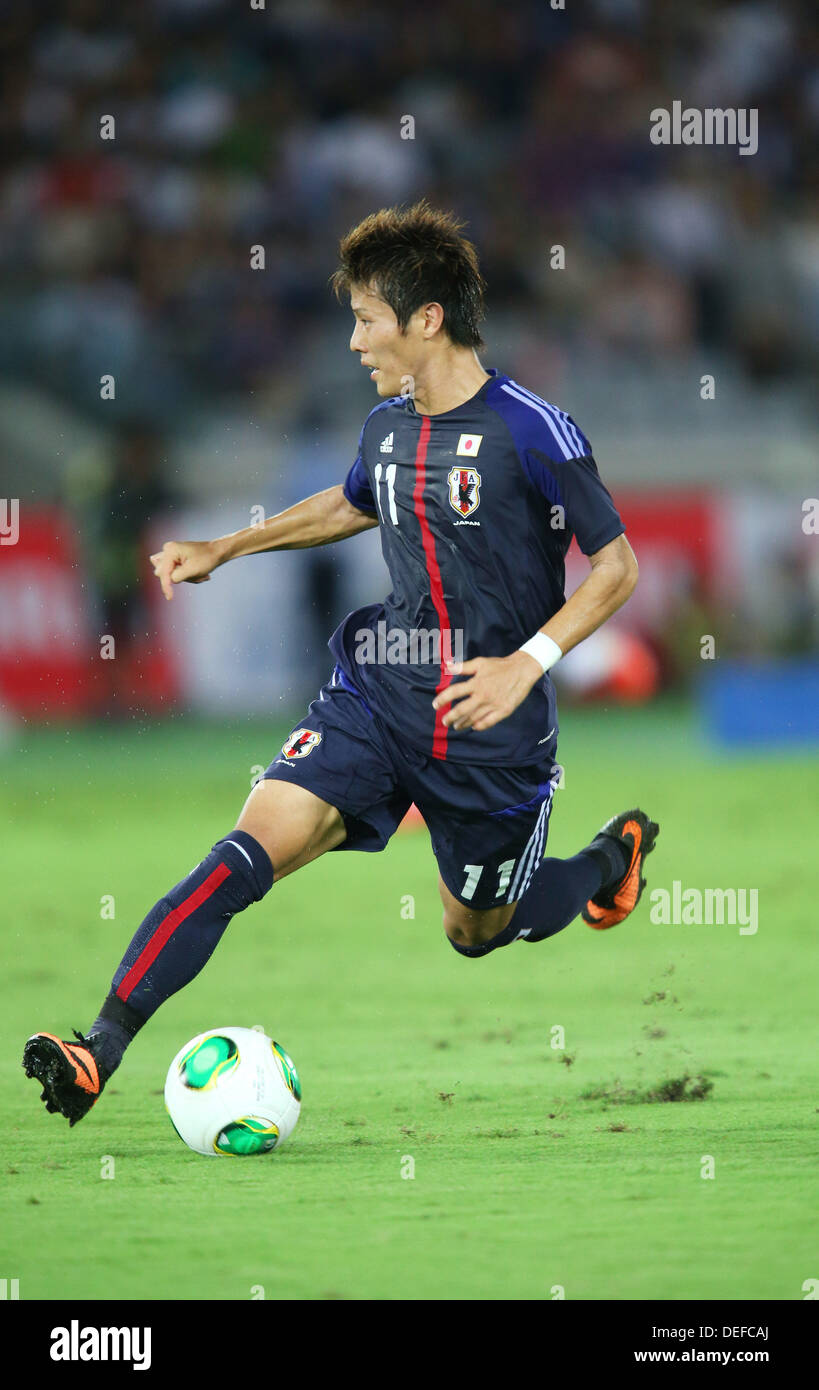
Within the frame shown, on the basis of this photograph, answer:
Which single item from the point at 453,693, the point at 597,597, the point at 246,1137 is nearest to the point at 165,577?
the point at 453,693

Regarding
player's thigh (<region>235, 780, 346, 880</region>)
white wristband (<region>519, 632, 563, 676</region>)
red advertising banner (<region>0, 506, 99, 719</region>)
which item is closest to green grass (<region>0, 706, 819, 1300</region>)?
player's thigh (<region>235, 780, 346, 880</region>)

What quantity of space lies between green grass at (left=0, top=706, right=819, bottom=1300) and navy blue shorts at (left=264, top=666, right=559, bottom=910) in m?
0.62

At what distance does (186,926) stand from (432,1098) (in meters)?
0.92

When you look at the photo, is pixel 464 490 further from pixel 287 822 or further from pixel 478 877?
pixel 478 877

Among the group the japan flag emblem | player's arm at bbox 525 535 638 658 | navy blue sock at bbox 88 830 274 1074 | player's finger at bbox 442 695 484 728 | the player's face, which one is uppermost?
the player's face

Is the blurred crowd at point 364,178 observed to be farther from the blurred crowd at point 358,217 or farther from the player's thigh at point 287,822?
the player's thigh at point 287,822

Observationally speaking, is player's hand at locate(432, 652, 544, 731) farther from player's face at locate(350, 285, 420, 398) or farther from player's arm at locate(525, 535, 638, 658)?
player's face at locate(350, 285, 420, 398)

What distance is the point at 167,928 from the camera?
13.9ft

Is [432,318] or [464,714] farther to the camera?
[432,318]

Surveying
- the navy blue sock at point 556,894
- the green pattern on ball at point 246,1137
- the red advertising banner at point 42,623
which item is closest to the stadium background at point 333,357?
the red advertising banner at point 42,623

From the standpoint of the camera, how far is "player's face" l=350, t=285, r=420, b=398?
446 cm

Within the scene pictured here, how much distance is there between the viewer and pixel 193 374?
56.2 ft

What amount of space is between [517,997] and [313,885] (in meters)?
2.81
